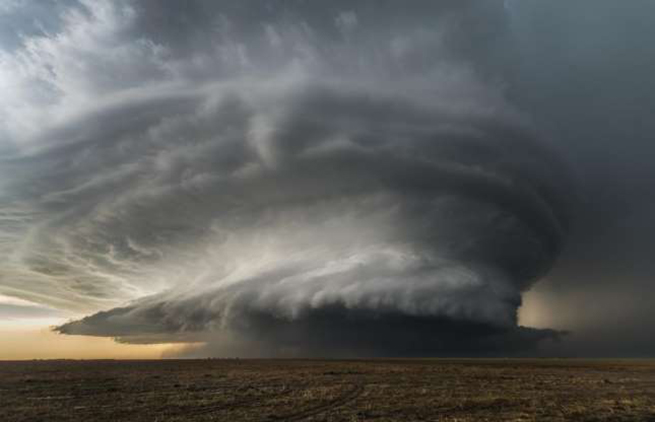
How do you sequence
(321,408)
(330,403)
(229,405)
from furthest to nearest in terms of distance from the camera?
(330,403) < (229,405) < (321,408)

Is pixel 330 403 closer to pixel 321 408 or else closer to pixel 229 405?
pixel 321 408

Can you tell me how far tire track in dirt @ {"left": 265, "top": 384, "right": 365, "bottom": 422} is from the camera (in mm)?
32062

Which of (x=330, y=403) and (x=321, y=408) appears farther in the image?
(x=330, y=403)

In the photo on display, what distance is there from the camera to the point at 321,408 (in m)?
36.7

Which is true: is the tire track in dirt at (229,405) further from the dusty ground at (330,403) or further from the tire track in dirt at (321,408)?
the tire track in dirt at (321,408)

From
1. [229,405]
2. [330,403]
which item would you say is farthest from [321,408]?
[229,405]

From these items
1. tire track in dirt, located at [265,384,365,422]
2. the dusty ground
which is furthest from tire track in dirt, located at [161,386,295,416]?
tire track in dirt, located at [265,384,365,422]

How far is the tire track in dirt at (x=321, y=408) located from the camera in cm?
3206

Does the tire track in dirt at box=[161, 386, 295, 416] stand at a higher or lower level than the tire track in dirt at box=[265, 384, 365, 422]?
higher

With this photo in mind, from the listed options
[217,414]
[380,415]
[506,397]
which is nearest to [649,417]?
[506,397]

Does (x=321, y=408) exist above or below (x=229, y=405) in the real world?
below

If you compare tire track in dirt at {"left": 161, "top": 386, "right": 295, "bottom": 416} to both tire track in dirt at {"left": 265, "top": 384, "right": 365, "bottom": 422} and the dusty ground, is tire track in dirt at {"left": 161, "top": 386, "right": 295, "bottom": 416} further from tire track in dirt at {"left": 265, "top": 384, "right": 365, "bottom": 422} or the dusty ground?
tire track in dirt at {"left": 265, "top": 384, "right": 365, "bottom": 422}

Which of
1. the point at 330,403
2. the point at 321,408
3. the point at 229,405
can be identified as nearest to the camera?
the point at 321,408

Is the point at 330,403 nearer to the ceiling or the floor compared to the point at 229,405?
nearer to the floor
